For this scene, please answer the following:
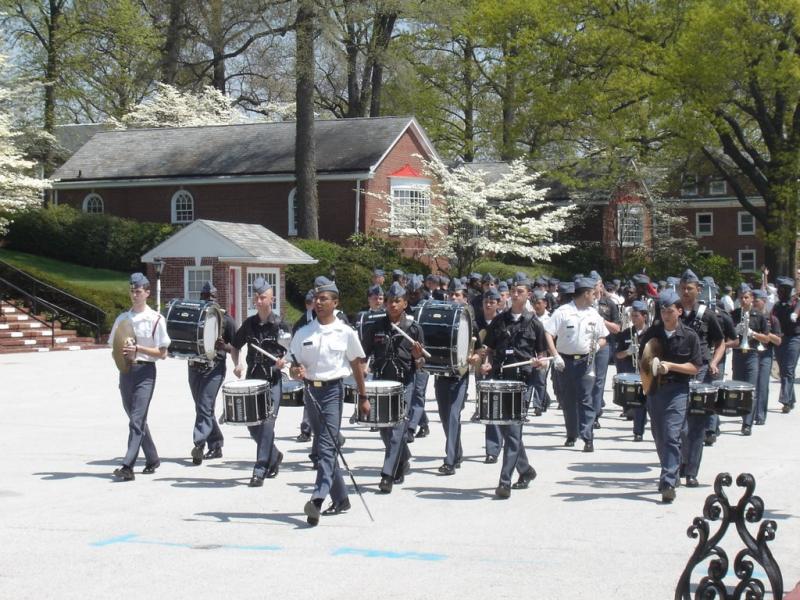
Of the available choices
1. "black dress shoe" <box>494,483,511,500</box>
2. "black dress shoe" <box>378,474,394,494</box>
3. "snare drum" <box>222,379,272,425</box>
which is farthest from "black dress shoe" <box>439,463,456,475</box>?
"snare drum" <box>222,379,272,425</box>

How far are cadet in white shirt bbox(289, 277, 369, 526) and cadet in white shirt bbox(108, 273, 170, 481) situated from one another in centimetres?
229

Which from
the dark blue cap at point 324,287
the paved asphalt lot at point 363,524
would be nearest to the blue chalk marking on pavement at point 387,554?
the paved asphalt lot at point 363,524

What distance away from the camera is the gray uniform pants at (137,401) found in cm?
1141

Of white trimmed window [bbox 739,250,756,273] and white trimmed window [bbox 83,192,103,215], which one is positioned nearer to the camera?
white trimmed window [bbox 83,192,103,215]

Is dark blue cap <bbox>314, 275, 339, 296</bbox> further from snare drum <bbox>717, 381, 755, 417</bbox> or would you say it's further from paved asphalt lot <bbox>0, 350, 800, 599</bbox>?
snare drum <bbox>717, 381, 755, 417</bbox>

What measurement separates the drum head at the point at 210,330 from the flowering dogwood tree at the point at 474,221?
112 feet

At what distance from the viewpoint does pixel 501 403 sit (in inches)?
421

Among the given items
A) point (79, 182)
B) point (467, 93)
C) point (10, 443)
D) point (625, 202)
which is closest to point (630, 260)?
point (625, 202)

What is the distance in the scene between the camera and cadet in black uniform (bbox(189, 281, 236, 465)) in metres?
12.4

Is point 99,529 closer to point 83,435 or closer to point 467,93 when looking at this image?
point 83,435

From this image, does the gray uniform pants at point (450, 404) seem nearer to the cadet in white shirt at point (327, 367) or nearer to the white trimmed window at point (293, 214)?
the cadet in white shirt at point (327, 367)

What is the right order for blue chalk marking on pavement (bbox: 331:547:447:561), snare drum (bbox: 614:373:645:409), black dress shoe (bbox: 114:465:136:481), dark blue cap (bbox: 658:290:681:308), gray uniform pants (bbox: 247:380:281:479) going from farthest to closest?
snare drum (bbox: 614:373:645:409)
black dress shoe (bbox: 114:465:136:481)
gray uniform pants (bbox: 247:380:281:479)
dark blue cap (bbox: 658:290:681:308)
blue chalk marking on pavement (bbox: 331:547:447:561)

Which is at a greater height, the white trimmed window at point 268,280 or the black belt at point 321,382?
the white trimmed window at point 268,280

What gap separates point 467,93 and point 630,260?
1396cm
